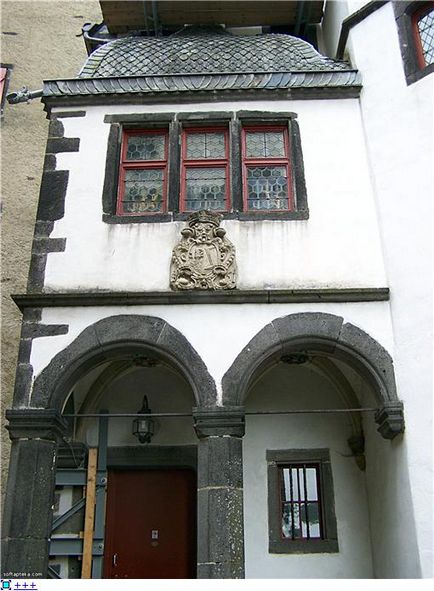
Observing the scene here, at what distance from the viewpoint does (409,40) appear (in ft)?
24.8

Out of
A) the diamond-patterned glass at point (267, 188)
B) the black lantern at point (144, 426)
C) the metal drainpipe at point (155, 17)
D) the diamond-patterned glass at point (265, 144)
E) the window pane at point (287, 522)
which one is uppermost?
the metal drainpipe at point (155, 17)

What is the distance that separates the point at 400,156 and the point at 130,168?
2.93m

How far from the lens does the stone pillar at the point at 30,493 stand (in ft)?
19.7

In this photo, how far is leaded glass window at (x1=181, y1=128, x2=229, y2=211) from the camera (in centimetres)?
759

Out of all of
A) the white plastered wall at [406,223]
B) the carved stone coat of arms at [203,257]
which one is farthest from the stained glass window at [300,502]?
the carved stone coat of arms at [203,257]

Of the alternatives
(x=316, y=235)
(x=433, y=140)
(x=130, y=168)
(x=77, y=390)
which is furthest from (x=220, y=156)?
(x=77, y=390)

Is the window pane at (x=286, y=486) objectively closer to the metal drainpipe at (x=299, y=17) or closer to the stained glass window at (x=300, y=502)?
the stained glass window at (x=300, y=502)

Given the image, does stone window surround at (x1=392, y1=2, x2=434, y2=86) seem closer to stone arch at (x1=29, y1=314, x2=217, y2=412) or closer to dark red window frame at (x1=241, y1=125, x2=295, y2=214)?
dark red window frame at (x1=241, y1=125, x2=295, y2=214)

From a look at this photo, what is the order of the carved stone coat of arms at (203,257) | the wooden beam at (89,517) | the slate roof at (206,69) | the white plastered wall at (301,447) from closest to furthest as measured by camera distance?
1. the carved stone coat of arms at (203,257)
2. the wooden beam at (89,517)
3. the white plastered wall at (301,447)
4. the slate roof at (206,69)

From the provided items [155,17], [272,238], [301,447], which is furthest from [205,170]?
[301,447]

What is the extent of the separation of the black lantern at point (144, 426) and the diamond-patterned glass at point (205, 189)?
2.32m

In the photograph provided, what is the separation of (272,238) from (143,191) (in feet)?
5.13

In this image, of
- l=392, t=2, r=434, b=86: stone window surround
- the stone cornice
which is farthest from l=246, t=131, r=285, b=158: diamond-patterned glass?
the stone cornice

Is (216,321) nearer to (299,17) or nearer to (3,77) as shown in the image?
(299,17)
